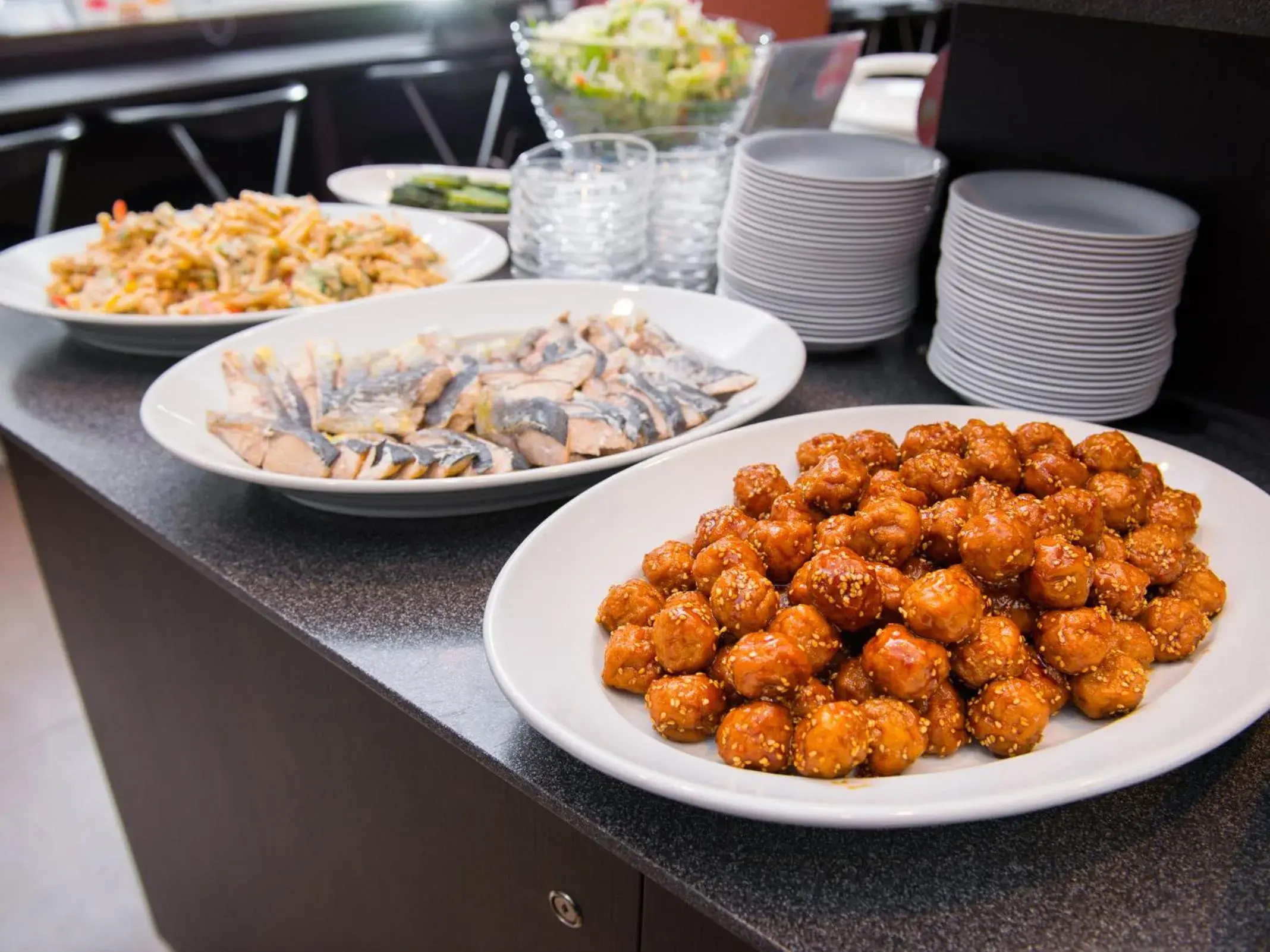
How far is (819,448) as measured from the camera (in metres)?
1.18

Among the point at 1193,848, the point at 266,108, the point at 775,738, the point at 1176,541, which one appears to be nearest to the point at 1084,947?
the point at 1193,848

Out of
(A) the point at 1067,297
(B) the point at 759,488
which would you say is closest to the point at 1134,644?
(B) the point at 759,488

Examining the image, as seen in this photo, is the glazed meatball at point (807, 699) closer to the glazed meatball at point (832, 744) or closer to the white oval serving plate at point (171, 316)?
the glazed meatball at point (832, 744)

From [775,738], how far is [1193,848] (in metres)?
0.35

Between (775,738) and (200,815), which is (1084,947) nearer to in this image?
(775,738)

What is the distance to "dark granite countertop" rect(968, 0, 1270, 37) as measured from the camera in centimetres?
108

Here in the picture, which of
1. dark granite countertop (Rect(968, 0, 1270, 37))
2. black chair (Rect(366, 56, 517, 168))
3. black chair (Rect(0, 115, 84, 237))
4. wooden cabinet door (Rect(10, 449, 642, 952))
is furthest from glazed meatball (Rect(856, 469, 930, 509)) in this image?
black chair (Rect(366, 56, 517, 168))

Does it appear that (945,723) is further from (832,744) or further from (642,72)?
(642,72)

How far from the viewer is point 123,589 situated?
156cm

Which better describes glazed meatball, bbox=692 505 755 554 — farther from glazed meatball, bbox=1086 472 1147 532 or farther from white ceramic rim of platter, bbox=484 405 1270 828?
glazed meatball, bbox=1086 472 1147 532

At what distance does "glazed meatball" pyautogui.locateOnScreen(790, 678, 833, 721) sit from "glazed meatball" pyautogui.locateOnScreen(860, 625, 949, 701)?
0.04m

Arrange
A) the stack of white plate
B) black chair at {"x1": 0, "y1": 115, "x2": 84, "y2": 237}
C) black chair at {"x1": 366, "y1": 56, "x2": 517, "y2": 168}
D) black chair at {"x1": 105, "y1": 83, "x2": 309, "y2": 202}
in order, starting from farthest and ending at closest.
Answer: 1. black chair at {"x1": 366, "y1": 56, "x2": 517, "y2": 168}
2. black chair at {"x1": 105, "y1": 83, "x2": 309, "y2": 202}
3. black chair at {"x1": 0, "y1": 115, "x2": 84, "y2": 237}
4. the stack of white plate

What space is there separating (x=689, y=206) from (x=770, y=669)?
1249 millimetres

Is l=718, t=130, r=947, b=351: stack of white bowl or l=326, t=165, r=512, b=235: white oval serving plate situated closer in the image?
l=718, t=130, r=947, b=351: stack of white bowl
